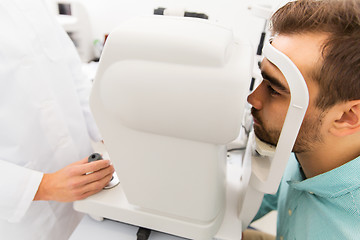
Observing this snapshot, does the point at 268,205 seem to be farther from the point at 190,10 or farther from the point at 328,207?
the point at 190,10

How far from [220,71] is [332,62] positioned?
29cm

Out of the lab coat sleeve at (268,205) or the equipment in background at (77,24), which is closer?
the lab coat sleeve at (268,205)

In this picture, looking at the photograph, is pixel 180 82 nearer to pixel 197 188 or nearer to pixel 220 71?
pixel 220 71

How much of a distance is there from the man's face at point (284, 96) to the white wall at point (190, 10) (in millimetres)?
941

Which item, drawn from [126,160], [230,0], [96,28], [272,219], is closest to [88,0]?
[96,28]

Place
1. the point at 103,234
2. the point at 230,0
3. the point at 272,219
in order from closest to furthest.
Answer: the point at 103,234 < the point at 230,0 < the point at 272,219

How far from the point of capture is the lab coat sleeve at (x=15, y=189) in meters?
0.56

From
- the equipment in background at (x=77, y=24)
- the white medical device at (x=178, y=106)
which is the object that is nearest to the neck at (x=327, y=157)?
the white medical device at (x=178, y=106)

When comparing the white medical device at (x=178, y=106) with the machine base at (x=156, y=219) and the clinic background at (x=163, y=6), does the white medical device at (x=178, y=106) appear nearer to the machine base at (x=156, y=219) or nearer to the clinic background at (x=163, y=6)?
the machine base at (x=156, y=219)

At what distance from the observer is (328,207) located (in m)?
0.58

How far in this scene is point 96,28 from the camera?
2.00 meters

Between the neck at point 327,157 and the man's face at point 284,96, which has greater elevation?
the man's face at point 284,96

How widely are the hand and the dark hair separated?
56cm

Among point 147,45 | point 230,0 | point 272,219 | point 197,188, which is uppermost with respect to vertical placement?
point 147,45
